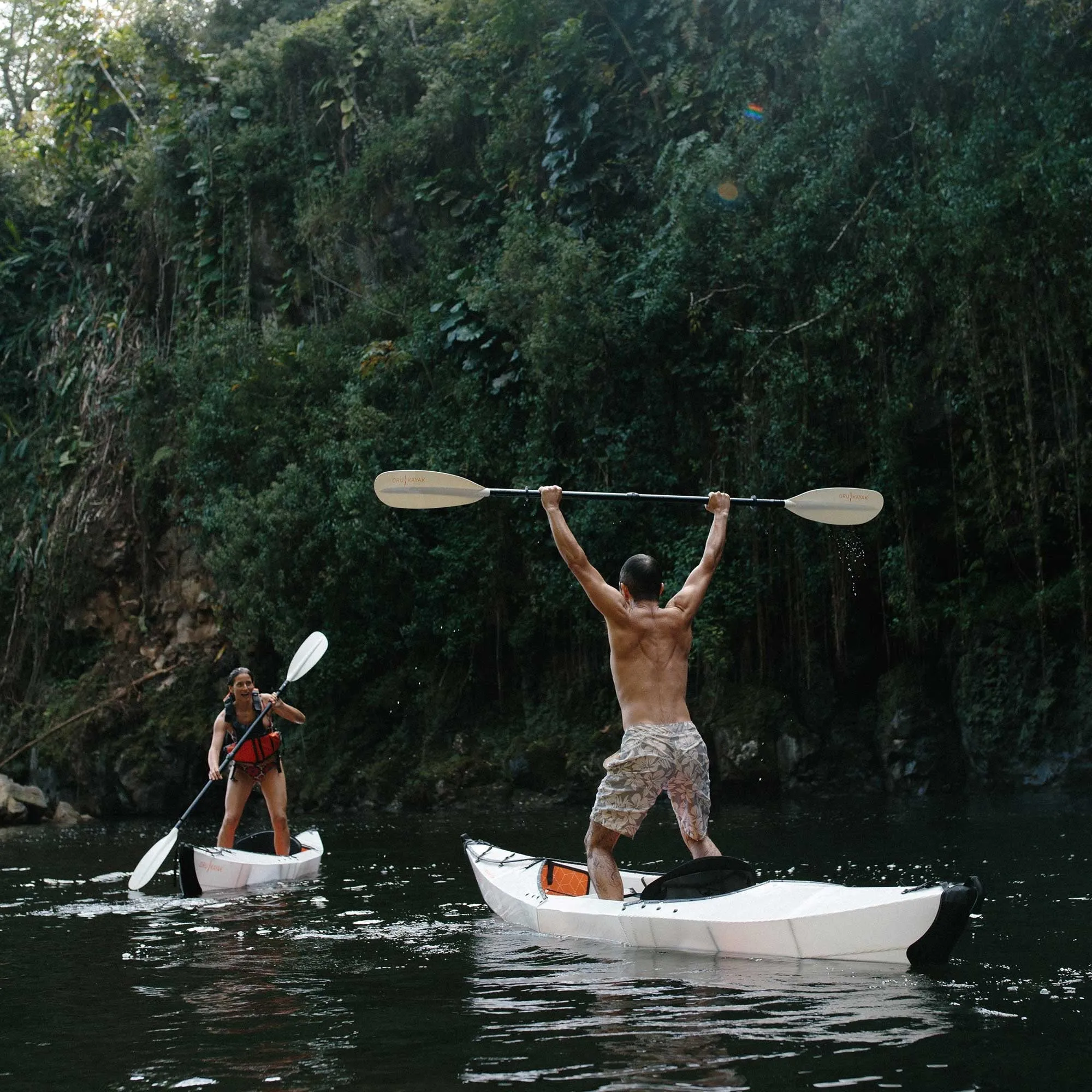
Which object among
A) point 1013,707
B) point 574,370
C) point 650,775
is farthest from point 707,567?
point 574,370

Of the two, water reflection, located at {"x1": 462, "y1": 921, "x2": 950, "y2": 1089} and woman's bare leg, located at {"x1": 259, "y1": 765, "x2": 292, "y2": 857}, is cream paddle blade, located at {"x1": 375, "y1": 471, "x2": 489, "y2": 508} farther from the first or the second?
woman's bare leg, located at {"x1": 259, "y1": 765, "x2": 292, "y2": 857}

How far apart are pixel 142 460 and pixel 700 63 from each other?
931cm

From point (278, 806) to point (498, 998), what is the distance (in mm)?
4667

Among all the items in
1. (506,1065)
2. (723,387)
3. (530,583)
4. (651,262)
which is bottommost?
(506,1065)

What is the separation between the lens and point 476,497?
672 centimetres

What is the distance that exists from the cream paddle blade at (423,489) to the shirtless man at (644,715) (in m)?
1.35

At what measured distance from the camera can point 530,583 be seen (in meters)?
14.9

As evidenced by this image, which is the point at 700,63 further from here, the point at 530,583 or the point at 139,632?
the point at 139,632

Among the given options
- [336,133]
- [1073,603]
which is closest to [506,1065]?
[1073,603]

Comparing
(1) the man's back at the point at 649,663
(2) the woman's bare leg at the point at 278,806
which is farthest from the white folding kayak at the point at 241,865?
(1) the man's back at the point at 649,663

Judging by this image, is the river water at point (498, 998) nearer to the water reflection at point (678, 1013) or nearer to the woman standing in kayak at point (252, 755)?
the water reflection at point (678, 1013)

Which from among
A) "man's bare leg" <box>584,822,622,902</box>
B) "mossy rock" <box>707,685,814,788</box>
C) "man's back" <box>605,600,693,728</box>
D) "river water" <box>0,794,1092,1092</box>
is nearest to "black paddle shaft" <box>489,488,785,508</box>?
"man's back" <box>605,600,693,728</box>

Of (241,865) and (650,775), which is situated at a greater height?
(650,775)

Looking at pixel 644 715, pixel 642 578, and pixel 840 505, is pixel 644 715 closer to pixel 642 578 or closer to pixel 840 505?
pixel 642 578
